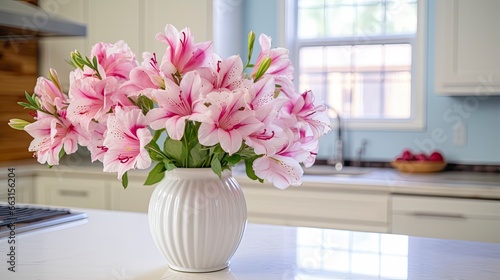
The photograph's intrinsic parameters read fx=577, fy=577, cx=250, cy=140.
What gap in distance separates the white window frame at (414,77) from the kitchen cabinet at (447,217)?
82 cm

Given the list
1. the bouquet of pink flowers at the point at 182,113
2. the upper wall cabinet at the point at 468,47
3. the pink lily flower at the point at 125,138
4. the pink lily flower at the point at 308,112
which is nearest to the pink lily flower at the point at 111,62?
the bouquet of pink flowers at the point at 182,113

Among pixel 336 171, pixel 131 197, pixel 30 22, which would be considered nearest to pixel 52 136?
pixel 30 22

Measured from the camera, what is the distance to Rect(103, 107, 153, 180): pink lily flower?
982 mm

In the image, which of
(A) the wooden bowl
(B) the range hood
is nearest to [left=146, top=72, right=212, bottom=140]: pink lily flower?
(B) the range hood

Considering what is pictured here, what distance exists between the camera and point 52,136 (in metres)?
1.08

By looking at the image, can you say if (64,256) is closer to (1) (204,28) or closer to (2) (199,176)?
(2) (199,176)

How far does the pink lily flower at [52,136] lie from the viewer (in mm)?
1094

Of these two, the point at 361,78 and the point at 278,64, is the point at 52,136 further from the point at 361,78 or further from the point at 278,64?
the point at 361,78

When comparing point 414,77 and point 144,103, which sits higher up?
point 414,77

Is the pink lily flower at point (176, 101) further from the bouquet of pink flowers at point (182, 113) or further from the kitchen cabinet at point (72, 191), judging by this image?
the kitchen cabinet at point (72, 191)

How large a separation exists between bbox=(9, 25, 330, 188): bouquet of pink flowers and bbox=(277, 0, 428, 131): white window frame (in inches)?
93.5

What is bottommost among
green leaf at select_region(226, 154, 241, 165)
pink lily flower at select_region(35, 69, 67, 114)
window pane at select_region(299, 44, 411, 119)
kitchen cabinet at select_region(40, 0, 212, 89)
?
green leaf at select_region(226, 154, 241, 165)

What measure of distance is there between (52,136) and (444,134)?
272cm

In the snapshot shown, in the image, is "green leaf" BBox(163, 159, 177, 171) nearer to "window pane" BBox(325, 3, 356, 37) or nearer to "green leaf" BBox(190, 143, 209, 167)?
"green leaf" BBox(190, 143, 209, 167)
